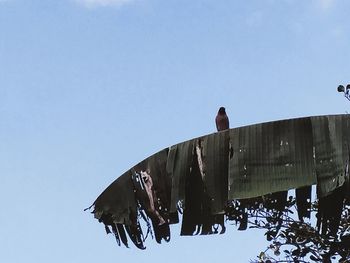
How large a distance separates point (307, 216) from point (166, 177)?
1.00 meters

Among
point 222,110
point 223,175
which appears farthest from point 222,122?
point 223,175

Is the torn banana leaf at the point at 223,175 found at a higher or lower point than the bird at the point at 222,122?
lower

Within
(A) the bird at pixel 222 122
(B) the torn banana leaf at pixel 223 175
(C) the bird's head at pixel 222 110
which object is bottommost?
(B) the torn banana leaf at pixel 223 175

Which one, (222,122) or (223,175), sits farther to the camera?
(222,122)

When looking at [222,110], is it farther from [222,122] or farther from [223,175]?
[223,175]

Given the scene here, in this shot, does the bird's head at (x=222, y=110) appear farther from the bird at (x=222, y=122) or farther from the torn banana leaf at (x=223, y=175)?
the torn banana leaf at (x=223, y=175)

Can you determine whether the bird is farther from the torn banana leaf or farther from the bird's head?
the torn banana leaf

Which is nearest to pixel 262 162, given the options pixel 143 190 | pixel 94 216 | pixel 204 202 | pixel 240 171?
pixel 240 171

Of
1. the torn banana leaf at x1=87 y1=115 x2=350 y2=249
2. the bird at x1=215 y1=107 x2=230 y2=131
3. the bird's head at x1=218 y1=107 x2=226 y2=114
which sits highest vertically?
the bird's head at x1=218 y1=107 x2=226 y2=114

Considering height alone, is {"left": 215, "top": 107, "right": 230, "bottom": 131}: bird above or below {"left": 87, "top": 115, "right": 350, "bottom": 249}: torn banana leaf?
above

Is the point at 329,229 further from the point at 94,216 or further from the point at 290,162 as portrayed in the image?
the point at 94,216

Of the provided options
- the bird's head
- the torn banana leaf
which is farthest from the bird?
the torn banana leaf

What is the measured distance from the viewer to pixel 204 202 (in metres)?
5.59

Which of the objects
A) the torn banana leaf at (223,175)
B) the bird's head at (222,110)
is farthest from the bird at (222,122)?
the torn banana leaf at (223,175)
